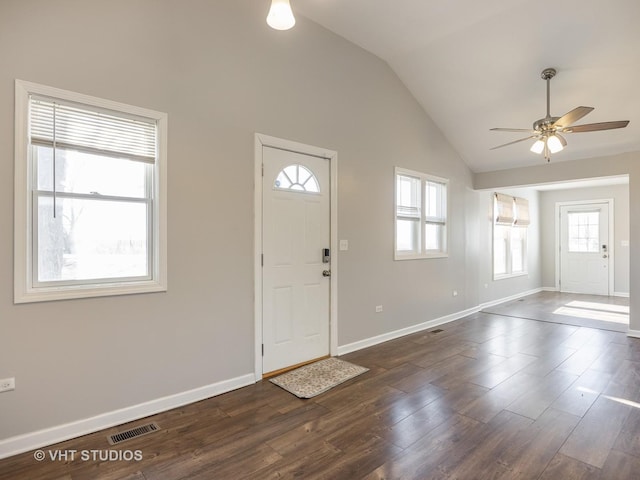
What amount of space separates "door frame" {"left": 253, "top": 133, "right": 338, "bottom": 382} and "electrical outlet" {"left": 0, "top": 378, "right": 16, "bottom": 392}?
1.72 meters

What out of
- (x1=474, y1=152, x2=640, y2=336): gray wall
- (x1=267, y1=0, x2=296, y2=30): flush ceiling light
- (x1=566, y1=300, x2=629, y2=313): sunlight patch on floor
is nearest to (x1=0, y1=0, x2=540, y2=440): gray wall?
(x1=267, y1=0, x2=296, y2=30): flush ceiling light

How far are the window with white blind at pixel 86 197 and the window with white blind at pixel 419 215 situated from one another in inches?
125

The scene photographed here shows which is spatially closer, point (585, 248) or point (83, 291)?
point (83, 291)

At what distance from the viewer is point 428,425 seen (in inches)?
98.5

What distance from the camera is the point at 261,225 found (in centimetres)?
331

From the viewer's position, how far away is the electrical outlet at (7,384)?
6.97 feet

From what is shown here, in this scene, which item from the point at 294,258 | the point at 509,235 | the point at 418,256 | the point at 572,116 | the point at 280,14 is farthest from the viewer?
the point at 509,235

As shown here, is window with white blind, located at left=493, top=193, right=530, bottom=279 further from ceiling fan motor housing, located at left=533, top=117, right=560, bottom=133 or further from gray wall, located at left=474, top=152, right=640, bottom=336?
ceiling fan motor housing, located at left=533, top=117, right=560, bottom=133

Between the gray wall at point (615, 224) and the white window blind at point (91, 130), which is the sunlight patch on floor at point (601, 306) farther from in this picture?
the white window blind at point (91, 130)

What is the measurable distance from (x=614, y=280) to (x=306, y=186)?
8.36 metres

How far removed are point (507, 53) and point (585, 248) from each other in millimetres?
6720

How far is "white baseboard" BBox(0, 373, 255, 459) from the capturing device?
216 cm

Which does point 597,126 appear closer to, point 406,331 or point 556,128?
point 556,128

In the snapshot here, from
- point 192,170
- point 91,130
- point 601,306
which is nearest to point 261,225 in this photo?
point 192,170
